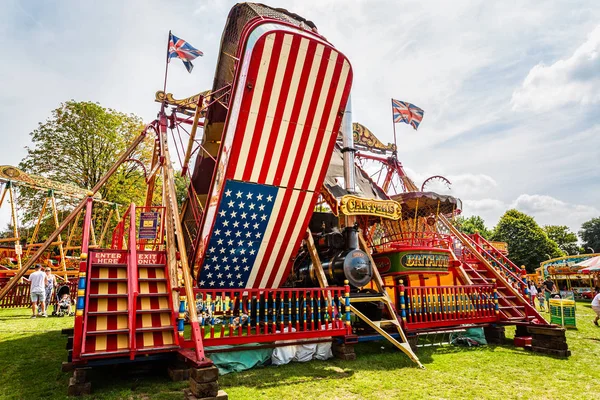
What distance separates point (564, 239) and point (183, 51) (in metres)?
68.1

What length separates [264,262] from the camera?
8141 millimetres

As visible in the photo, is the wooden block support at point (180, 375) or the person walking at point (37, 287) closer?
the wooden block support at point (180, 375)

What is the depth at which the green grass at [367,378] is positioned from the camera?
507 centimetres

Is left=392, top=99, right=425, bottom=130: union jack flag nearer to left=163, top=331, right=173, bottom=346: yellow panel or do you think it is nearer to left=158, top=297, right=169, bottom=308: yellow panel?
left=158, top=297, right=169, bottom=308: yellow panel

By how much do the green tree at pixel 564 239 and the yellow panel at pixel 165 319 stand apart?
223 feet

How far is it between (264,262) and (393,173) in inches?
382

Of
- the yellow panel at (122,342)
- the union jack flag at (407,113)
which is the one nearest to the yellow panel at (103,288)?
the yellow panel at (122,342)

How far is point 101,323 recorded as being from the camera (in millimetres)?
5289

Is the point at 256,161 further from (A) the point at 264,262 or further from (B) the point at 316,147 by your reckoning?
(A) the point at 264,262

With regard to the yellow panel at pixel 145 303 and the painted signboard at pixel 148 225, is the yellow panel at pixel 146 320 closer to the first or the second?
the yellow panel at pixel 145 303

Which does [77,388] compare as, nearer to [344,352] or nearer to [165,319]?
[165,319]

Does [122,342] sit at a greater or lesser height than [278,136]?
lesser

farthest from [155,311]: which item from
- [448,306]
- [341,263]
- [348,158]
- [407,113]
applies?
[407,113]

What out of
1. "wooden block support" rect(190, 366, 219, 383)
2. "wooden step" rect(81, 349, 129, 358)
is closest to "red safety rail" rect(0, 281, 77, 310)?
"wooden step" rect(81, 349, 129, 358)
